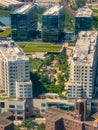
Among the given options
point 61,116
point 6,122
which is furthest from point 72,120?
point 6,122

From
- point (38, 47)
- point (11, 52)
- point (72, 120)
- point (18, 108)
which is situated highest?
point (11, 52)

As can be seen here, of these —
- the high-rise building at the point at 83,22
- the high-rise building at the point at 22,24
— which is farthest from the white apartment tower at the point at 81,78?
the high-rise building at the point at 22,24

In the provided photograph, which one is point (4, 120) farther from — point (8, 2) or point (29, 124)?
point (8, 2)

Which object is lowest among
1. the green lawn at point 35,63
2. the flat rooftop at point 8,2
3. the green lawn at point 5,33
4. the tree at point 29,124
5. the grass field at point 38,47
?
the tree at point 29,124

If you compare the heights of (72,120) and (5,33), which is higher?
(5,33)

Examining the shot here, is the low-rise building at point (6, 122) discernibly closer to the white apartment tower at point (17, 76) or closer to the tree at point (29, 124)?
the tree at point (29, 124)

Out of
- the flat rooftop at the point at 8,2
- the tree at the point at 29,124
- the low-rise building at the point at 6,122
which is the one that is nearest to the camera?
the low-rise building at the point at 6,122

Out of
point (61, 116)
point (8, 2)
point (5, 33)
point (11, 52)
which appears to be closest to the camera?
point (61, 116)
